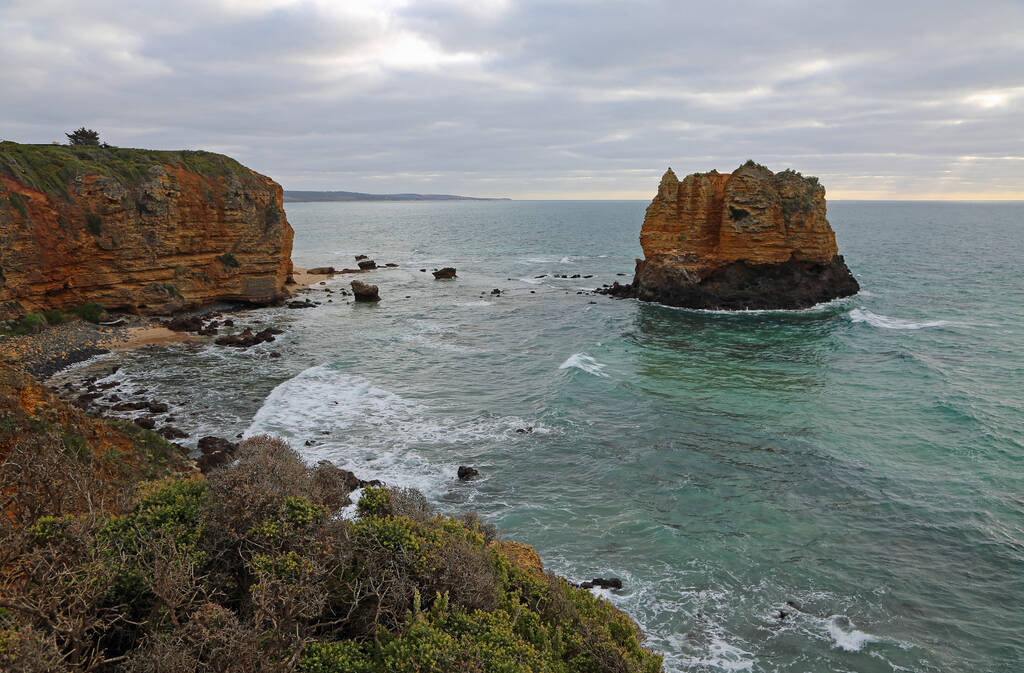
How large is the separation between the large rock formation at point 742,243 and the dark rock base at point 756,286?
88 mm

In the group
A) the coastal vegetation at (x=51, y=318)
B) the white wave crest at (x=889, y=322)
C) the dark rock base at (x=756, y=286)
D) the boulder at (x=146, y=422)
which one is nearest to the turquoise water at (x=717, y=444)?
the white wave crest at (x=889, y=322)

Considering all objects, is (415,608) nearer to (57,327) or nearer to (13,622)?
(13,622)

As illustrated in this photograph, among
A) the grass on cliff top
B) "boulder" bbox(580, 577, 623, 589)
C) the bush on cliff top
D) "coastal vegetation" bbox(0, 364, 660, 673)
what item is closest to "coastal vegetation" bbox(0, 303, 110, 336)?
the grass on cliff top

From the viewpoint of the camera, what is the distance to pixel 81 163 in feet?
139

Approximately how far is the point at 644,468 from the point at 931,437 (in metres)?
13.5

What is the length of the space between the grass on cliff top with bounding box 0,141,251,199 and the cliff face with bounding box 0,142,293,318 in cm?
8

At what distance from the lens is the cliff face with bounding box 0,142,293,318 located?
37809 mm

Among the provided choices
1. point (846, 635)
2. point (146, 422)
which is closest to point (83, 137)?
point (146, 422)

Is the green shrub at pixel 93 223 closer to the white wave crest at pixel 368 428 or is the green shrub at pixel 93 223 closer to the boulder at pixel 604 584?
the white wave crest at pixel 368 428

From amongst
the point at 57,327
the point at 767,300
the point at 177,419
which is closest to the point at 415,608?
the point at 177,419

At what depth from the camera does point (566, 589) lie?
13.6 m

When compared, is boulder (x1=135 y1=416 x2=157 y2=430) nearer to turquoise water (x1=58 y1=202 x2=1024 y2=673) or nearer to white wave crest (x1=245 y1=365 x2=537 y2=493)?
turquoise water (x1=58 y1=202 x2=1024 y2=673)

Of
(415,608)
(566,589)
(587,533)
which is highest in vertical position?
(415,608)

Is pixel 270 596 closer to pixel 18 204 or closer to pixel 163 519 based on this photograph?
pixel 163 519
